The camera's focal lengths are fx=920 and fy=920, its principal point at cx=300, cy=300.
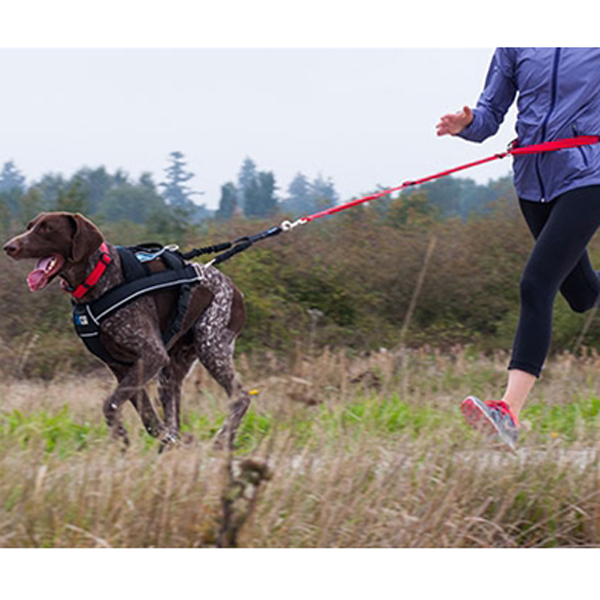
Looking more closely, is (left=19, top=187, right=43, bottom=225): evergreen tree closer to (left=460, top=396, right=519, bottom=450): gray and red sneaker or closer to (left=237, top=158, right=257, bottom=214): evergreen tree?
(left=237, top=158, right=257, bottom=214): evergreen tree

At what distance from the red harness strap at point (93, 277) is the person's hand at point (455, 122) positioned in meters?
1.83

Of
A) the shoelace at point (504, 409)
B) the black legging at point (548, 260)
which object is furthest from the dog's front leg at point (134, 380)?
the black legging at point (548, 260)

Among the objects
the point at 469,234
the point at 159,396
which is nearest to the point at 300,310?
the point at 469,234

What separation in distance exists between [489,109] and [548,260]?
37.0 inches

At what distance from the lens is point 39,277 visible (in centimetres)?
444

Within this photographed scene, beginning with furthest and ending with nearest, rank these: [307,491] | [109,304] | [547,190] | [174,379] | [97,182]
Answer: [97,182]
[174,379]
[109,304]
[547,190]
[307,491]

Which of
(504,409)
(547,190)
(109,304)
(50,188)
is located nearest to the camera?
(504,409)

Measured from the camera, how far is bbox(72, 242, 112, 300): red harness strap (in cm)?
459

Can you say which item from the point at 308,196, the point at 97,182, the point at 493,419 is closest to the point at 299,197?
the point at 308,196

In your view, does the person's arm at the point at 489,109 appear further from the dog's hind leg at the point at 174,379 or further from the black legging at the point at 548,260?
the dog's hind leg at the point at 174,379

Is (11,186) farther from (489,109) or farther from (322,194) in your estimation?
(489,109)

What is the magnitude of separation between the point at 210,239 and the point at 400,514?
9.08m

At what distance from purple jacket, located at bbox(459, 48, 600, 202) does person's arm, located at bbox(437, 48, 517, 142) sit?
62 millimetres

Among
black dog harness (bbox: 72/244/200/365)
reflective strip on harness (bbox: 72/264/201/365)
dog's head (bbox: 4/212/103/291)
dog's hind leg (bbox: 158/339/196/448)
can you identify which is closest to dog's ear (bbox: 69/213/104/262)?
Result: dog's head (bbox: 4/212/103/291)
